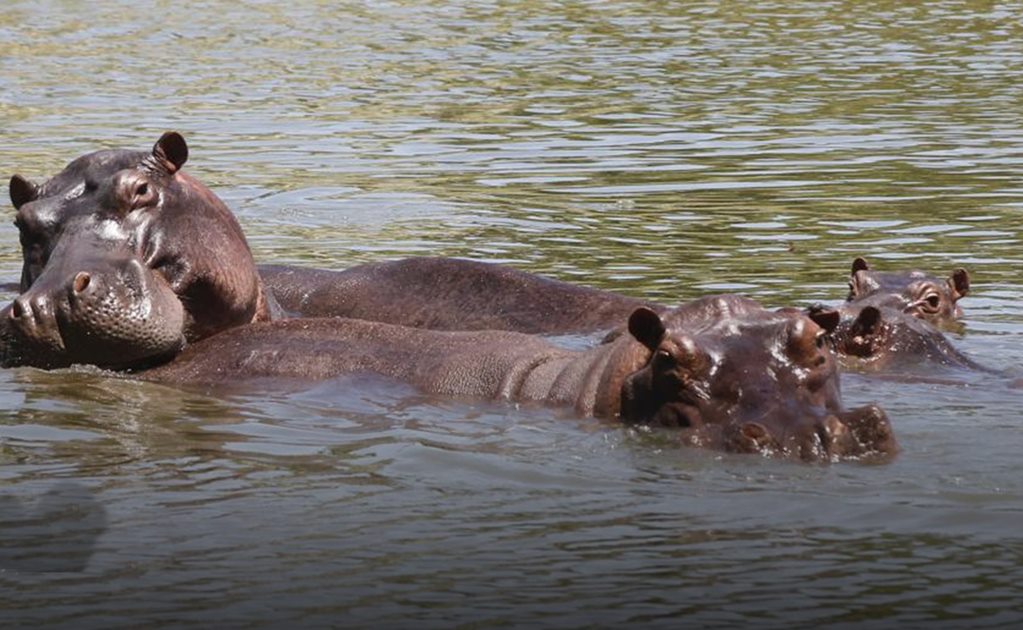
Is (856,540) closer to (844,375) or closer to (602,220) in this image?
(844,375)

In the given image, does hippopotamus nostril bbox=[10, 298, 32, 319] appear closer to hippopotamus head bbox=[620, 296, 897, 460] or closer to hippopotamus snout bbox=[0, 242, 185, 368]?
hippopotamus snout bbox=[0, 242, 185, 368]

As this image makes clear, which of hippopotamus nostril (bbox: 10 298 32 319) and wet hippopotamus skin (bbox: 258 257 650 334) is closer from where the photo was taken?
hippopotamus nostril (bbox: 10 298 32 319)

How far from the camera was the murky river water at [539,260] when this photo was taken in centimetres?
529

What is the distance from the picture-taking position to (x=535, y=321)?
30.6ft

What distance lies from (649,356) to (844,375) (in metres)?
1.64

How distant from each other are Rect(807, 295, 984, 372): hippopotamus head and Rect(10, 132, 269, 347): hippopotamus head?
2463 millimetres

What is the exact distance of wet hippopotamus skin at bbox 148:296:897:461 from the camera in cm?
618

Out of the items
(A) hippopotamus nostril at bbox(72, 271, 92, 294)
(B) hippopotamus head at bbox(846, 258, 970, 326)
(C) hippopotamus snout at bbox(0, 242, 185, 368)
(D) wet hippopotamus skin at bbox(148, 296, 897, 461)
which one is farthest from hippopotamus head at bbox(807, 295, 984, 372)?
(A) hippopotamus nostril at bbox(72, 271, 92, 294)

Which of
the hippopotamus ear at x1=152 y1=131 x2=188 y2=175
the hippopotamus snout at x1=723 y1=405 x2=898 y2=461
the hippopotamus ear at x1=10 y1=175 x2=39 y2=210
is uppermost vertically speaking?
the hippopotamus ear at x1=152 y1=131 x2=188 y2=175

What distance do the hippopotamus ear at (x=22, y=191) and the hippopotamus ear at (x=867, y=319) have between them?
10.7 ft

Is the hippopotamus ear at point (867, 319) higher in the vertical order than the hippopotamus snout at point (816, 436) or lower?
lower

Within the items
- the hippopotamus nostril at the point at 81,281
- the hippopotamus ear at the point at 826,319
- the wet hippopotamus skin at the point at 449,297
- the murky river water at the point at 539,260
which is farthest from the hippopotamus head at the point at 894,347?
the hippopotamus nostril at the point at 81,281

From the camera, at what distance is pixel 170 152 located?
27.1 ft

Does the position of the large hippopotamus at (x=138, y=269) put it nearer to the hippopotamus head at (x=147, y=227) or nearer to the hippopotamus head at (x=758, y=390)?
the hippopotamus head at (x=147, y=227)
